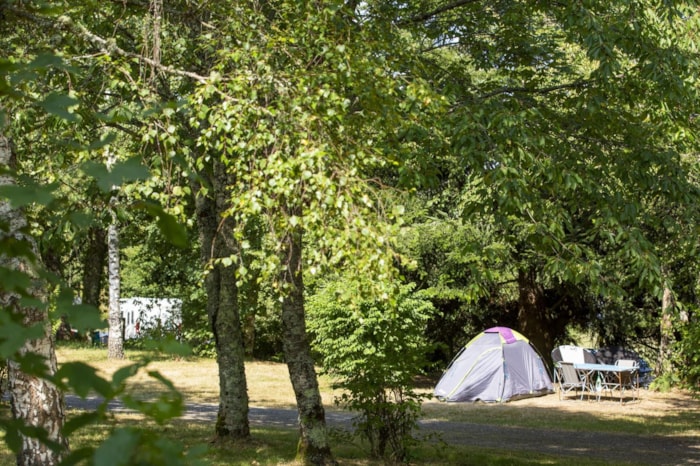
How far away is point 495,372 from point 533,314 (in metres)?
4.01

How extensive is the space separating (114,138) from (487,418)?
1624 cm

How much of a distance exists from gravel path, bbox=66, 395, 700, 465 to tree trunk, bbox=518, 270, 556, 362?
8.02 m

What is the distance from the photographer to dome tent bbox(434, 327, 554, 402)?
2002 cm

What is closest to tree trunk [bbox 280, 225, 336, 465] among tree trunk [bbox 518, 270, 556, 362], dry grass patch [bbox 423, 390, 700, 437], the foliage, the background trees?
the background trees

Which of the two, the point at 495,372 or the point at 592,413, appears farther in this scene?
the point at 495,372

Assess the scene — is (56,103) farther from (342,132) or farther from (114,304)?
(114,304)

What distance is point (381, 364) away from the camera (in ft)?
31.7

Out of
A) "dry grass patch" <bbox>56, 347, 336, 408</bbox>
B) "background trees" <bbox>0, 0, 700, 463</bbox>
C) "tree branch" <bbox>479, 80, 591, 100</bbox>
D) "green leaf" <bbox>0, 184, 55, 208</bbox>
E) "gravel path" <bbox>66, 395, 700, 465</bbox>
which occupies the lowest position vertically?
"gravel path" <bbox>66, 395, 700, 465</bbox>

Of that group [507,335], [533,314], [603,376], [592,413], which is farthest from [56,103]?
[533,314]

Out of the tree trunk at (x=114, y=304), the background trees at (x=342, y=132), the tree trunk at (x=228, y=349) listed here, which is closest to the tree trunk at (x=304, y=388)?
the background trees at (x=342, y=132)

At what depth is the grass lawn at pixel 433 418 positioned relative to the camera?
9.73 meters

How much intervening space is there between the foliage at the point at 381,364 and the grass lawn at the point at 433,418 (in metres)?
0.39

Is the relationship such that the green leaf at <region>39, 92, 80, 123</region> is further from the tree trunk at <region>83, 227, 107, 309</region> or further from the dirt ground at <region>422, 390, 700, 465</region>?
the tree trunk at <region>83, 227, 107, 309</region>

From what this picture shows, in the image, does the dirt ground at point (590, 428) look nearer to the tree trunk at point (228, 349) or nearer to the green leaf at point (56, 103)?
the tree trunk at point (228, 349)
